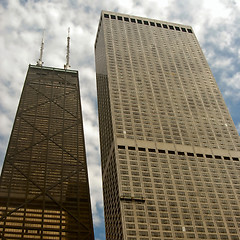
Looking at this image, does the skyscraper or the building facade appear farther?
the building facade

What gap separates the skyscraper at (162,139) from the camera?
111 meters

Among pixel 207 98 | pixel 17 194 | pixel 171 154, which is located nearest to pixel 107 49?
pixel 207 98

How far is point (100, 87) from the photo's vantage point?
17575cm

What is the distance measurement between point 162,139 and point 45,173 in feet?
167

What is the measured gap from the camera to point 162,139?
138 meters

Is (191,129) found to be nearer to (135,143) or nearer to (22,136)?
(135,143)

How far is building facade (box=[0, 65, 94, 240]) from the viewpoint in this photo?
4801 inches

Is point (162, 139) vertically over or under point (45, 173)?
over

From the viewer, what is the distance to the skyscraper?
11094 cm

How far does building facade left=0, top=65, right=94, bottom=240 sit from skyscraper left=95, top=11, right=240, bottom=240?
38.1 ft

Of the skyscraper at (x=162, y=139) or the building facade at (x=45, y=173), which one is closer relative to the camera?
the skyscraper at (x=162, y=139)

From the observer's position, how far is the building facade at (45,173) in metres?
122

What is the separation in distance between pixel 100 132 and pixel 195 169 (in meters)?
53.0

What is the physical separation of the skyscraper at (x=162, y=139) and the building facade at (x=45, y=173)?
11.6m
